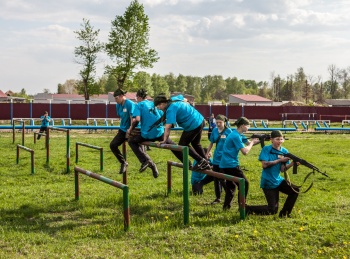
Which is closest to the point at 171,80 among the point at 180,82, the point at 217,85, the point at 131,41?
the point at 180,82

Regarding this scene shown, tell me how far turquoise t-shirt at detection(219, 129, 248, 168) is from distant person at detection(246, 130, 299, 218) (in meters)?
0.44

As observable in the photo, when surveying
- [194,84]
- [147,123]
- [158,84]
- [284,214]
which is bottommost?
[284,214]

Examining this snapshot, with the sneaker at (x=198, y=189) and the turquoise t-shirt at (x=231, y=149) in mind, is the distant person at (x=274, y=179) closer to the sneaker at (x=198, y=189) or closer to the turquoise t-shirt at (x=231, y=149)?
the turquoise t-shirt at (x=231, y=149)

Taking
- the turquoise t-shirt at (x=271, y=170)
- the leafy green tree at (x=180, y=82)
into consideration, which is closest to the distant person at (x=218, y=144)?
the turquoise t-shirt at (x=271, y=170)

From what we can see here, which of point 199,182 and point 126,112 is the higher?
point 126,112

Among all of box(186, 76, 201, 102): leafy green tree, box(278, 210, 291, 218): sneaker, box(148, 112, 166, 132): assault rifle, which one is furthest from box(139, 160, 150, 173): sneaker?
box(186, 76, 201, 102): leafy green tree

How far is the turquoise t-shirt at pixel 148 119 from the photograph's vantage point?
839 cm

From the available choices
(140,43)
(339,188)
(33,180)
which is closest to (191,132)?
(339,188)

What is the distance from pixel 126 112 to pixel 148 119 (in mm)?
902

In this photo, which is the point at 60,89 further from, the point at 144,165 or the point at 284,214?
the point at 284,214

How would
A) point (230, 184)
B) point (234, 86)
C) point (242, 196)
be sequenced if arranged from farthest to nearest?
point (234, 86) → point (230, 184) → point (242, 196)

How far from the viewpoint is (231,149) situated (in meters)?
7.84

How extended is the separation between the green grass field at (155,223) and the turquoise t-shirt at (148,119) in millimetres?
1264

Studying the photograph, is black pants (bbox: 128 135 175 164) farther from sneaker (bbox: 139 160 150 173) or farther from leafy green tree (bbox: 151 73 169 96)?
leafy green tree (bbox: 151 73 169 96)
